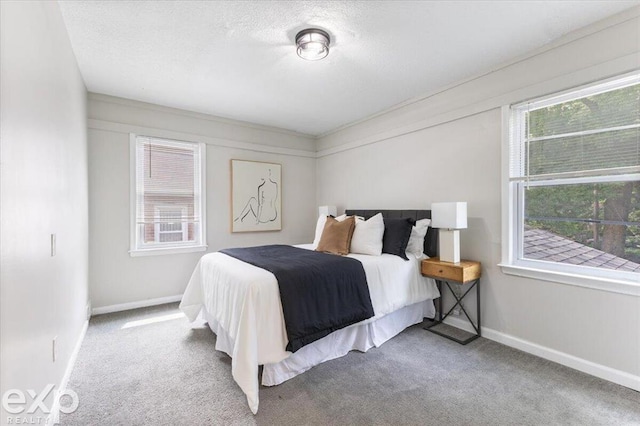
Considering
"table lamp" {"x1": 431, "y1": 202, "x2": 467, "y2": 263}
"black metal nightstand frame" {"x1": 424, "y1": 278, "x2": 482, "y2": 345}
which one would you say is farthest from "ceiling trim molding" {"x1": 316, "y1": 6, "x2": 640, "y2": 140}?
"black metal nightstand frame" {"x1": 424, "y1": 278, "x2": 482, "y2": 345}

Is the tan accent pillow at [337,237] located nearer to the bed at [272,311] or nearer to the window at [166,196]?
the bed at [272,311]

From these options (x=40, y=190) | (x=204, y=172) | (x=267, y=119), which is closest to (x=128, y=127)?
(x=204, y=172)

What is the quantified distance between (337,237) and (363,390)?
60.5 inches

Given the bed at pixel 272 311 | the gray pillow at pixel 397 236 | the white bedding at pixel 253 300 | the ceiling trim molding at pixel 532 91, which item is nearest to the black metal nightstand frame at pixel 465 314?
the bed at pixel 272 311

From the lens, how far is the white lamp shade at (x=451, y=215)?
8.79 feet

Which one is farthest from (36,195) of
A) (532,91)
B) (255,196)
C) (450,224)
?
(532,91)

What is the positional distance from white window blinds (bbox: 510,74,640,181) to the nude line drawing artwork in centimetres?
325

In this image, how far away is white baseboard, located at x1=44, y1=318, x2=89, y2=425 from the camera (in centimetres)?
165

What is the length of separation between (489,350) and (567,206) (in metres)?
1.39

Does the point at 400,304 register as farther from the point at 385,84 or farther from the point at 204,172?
the point at 204,172

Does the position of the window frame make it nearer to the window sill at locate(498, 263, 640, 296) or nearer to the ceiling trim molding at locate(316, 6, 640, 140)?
the ceiling trim molding at locate(316, 6, 640, 140)

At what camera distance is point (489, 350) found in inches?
99.2

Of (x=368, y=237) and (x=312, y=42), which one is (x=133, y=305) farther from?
(x=312, y=42)

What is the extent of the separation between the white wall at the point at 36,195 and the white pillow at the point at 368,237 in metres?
2.45
